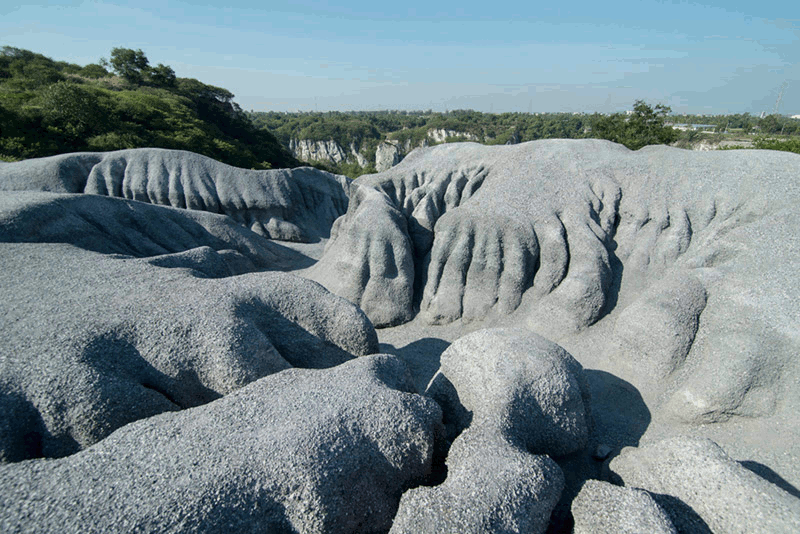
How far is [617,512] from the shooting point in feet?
17.7

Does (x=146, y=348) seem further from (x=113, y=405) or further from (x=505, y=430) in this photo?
(x=505, y=430)

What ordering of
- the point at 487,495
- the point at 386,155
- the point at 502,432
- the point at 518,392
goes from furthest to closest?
the point at 386,155 → the point at 518,392 → the point at 502,432 → the point at 487,495

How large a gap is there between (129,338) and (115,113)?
4134cm

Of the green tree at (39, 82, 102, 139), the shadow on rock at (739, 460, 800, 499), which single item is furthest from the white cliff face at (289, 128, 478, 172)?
the shadow on rock at (739, 460, 800, 499)

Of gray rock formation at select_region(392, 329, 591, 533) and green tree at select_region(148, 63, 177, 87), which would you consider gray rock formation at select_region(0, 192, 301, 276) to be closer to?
gray rock formation at select_region(392, 329, 591, 533)

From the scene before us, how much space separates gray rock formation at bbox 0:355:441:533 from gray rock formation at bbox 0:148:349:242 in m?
21.5

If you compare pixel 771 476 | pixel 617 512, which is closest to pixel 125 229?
pixel 617 512

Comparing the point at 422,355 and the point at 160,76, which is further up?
the point at 160,76

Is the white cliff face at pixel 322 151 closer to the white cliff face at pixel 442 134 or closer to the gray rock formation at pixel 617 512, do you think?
the white cliff face at pixel 442 134

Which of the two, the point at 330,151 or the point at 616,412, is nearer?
the point at 616,412

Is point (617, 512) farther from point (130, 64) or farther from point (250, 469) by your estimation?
point (130, 64)

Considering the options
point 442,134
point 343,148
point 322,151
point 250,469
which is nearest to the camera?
point 250,469

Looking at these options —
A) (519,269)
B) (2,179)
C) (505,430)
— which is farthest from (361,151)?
(505,430)

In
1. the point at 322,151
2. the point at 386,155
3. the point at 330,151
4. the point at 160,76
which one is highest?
the point at 160,76
